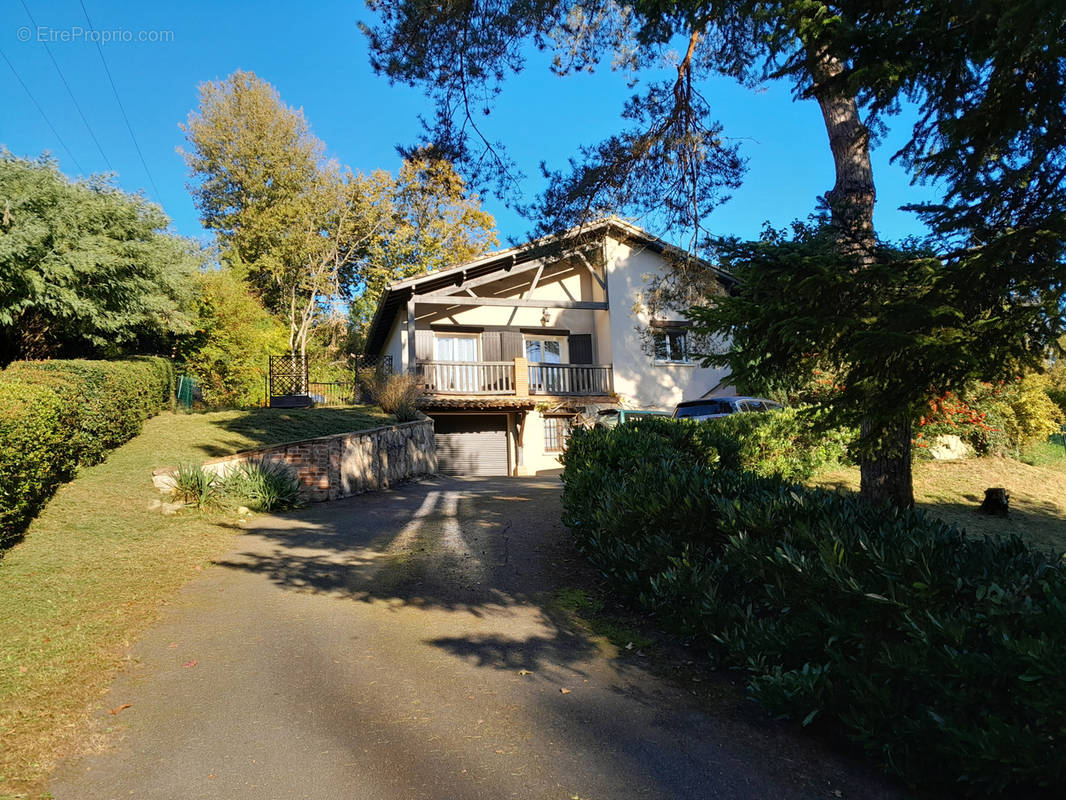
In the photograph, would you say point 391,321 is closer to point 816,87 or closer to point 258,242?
point 258,242

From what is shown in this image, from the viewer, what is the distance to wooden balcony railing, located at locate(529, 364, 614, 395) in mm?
21391

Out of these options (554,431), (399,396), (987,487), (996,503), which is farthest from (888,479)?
(554,431)

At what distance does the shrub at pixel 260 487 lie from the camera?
997cm

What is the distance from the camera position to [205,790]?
3.00 meters

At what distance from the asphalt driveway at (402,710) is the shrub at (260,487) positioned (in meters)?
3.63

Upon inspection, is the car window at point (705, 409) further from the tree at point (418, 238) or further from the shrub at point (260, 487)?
the tree at point (418, 238)

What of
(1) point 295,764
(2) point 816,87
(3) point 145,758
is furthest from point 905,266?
(3) point 145,758

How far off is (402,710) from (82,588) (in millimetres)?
3866

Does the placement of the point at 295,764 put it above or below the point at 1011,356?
below

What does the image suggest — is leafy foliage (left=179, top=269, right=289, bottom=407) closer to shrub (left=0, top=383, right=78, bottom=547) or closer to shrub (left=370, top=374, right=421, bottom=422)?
shrub (left=370, top=374, right=421, bottom=422)

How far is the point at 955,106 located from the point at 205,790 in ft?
21.5

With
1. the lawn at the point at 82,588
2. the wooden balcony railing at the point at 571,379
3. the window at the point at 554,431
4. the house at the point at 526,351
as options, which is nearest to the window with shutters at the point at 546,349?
the house at the point at 526,351

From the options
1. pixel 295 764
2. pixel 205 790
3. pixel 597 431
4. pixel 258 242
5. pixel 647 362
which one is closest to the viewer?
pixel 205 790

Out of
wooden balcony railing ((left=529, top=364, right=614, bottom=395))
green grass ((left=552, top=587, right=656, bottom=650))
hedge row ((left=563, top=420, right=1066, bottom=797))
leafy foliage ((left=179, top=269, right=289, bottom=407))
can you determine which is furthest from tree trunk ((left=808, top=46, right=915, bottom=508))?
leafy foliage ((left=179, top=269, right=289, bottom=407))
